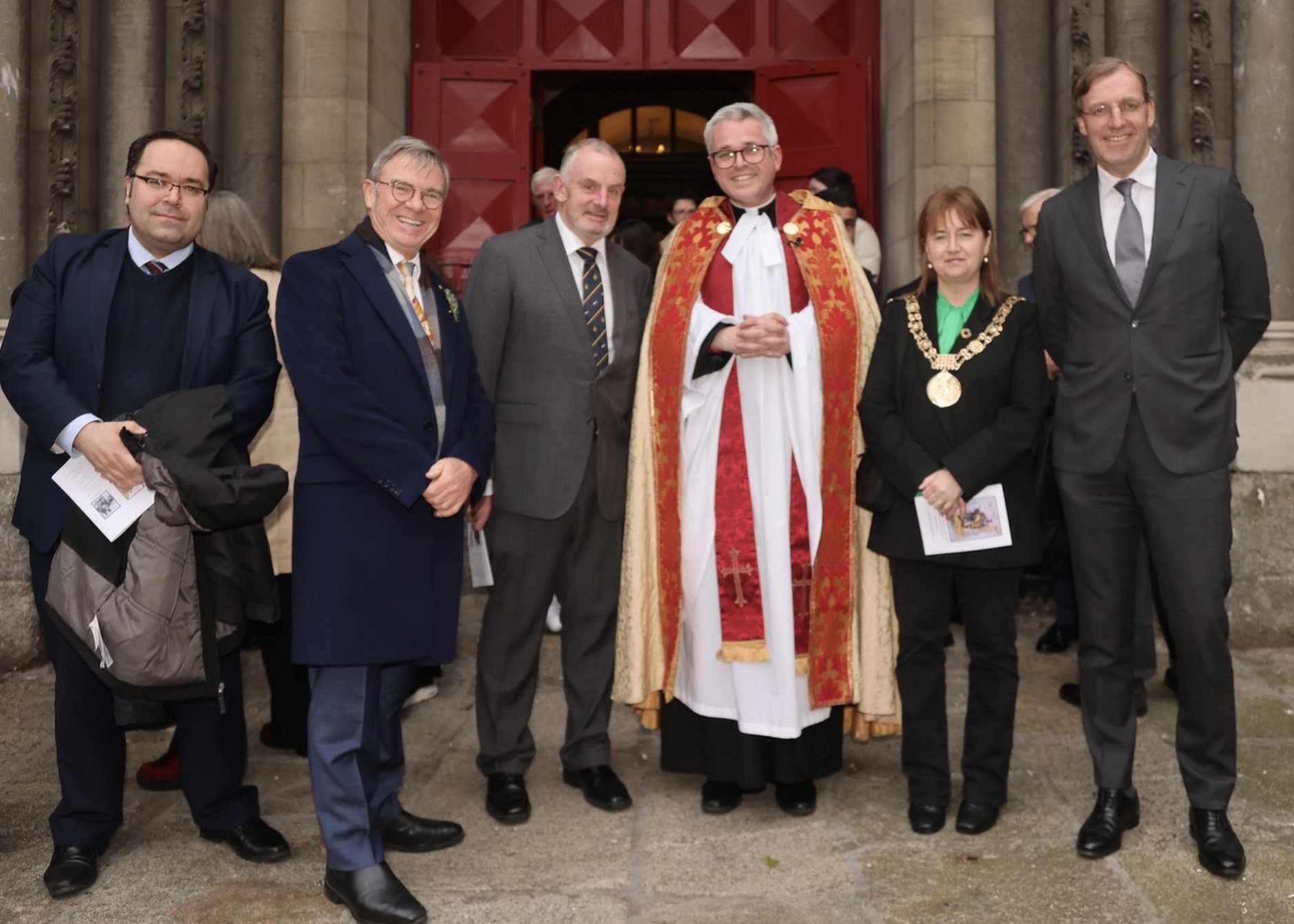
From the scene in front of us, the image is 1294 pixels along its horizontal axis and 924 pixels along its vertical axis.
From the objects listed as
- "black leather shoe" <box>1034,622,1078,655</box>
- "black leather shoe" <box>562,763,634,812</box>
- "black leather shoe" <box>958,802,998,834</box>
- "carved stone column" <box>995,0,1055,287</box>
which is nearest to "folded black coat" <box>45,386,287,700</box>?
"black leather shoe" <box>562,763,634,812</box>

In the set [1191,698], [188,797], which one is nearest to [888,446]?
[1191,698]

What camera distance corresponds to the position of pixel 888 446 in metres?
3.46

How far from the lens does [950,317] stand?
352cm

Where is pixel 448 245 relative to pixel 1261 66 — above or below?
below

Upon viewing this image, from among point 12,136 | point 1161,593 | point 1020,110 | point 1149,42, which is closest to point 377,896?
point 1161,593

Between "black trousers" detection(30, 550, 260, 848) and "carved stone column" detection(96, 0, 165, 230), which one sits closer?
"black trousers" detection(30, 550, 260, 848)

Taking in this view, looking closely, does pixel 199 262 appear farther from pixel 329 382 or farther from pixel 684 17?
pixel 684 17

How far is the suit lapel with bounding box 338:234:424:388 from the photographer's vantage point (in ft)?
10.0

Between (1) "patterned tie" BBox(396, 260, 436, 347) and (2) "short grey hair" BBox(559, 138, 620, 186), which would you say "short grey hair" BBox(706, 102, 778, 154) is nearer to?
(2) "short grey hair" BBox(559, 138, 620, 186)

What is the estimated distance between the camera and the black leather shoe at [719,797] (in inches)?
145

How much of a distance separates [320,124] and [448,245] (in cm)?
111

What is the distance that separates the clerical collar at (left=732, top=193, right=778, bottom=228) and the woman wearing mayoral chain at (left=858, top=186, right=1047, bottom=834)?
0.49m

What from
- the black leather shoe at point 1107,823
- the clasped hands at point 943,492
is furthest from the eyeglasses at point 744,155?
the black leather shoe at point 1107,823

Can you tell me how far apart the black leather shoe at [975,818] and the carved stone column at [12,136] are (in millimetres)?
4436
